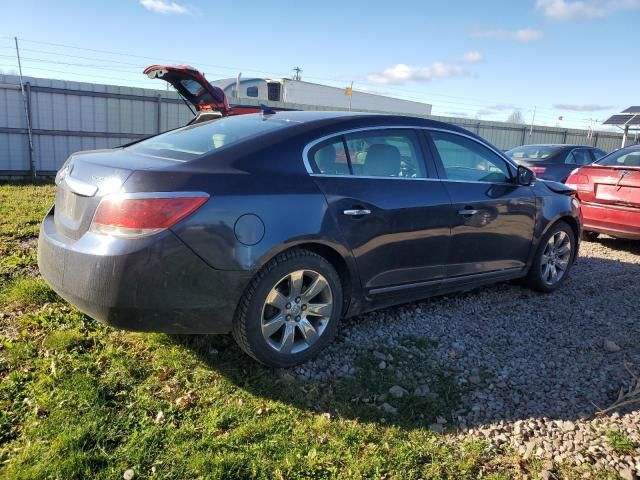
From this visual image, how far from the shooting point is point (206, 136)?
361 cm

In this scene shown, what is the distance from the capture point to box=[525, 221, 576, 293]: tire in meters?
5.07

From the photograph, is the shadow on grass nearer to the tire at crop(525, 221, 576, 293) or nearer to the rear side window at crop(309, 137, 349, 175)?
the rear side window at crop(309, 137, 349, 175)

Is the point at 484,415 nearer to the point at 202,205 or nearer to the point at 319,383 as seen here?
the point at 319,383

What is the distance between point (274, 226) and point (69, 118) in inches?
416

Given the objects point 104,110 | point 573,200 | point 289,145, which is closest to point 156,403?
point 289,145

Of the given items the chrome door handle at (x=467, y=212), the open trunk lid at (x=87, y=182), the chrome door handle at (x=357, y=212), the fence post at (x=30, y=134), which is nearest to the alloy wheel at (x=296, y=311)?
the chrome door handle at (x=357, y=212)

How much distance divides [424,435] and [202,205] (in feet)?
5.63

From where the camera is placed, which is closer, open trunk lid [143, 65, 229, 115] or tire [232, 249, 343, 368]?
tire [232, 249, 343, 368]

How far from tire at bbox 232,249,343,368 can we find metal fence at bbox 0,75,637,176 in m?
10.1

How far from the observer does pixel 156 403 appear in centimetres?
285

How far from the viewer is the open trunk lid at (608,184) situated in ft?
21.9

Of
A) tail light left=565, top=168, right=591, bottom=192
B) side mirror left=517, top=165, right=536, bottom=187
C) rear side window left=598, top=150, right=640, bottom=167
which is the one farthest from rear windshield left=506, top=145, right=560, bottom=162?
side mirror left=517, top=165, right=536, bottom=187

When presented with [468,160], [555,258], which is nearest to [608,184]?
[555,258]

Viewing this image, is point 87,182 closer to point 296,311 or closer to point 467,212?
point 296,311
